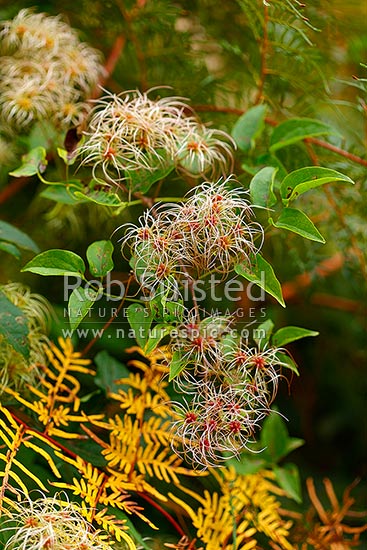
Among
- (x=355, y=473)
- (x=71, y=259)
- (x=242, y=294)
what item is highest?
(x=71, y=259)

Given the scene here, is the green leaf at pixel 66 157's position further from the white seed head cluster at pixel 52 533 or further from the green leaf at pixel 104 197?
the white seed head cluster at pixel 52 533

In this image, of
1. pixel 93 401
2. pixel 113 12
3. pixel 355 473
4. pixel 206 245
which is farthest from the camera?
pixel 355 473

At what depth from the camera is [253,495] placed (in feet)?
1.66

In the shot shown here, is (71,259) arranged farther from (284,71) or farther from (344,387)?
(344,387)

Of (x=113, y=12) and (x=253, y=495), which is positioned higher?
(x=113, y=12)

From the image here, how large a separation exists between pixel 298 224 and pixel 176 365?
10 centimetres

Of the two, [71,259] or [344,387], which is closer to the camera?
[71,259]

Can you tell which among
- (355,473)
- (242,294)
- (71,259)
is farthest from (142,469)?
(355,473)

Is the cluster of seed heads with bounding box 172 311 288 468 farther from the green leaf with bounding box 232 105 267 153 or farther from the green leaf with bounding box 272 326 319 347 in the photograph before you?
the green leaf with bounding box 232 105 267 153

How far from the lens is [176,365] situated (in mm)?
374

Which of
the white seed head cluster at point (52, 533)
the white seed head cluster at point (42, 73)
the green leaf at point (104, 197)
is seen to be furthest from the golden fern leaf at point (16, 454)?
the white seed head cluster at point (42, 73)

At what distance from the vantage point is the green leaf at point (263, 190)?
387 millimetres

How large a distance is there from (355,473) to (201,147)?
46 cm

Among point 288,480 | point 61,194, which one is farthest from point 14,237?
point 288,480
